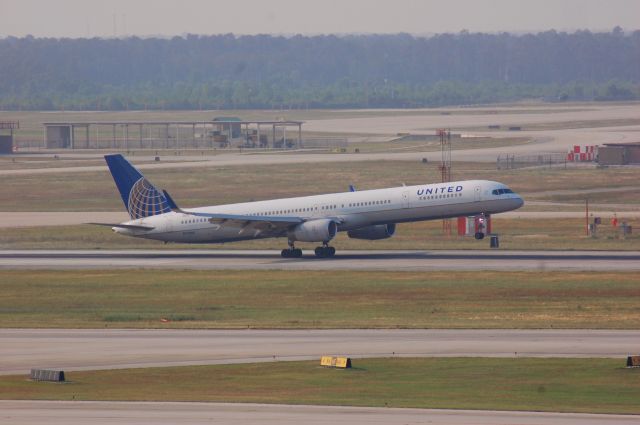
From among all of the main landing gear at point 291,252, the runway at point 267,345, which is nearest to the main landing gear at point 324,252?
the main landing gear at point 291,252

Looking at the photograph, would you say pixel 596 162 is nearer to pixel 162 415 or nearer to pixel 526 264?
pixel 526 264

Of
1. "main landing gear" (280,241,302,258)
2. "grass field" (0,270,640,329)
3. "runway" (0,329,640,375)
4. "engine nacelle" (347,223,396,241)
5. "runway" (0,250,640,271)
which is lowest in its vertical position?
"runway" (0,329,640,375)

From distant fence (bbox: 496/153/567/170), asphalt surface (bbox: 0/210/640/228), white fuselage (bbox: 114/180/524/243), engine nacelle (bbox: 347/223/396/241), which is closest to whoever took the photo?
white fuselage (bbox: 114/180/524/243)

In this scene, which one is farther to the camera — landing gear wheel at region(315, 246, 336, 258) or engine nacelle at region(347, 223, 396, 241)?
engine nacelle at region(347, 223, 396, 241)

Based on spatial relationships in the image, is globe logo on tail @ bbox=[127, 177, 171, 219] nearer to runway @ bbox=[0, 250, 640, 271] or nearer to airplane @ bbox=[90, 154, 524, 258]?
airplane @ bbox=[90, 154, 524, 258]

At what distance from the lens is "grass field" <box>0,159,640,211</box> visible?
129500 mm

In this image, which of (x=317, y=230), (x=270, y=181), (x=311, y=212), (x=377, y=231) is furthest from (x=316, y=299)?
(x=270, y=181)

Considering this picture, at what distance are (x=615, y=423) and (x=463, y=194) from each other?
47.5m

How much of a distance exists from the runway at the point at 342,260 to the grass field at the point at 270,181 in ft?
116

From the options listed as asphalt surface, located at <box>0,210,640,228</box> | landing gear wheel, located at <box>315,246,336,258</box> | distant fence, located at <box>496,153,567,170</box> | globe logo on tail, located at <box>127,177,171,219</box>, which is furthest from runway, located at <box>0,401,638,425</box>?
distant fence, located at <box>496,153,567,170</box>

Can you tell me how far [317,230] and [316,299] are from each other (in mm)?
18271

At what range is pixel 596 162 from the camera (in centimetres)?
16325

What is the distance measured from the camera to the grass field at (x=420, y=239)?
3504 inches

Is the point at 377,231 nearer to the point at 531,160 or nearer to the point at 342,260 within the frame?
the point at 342,260
